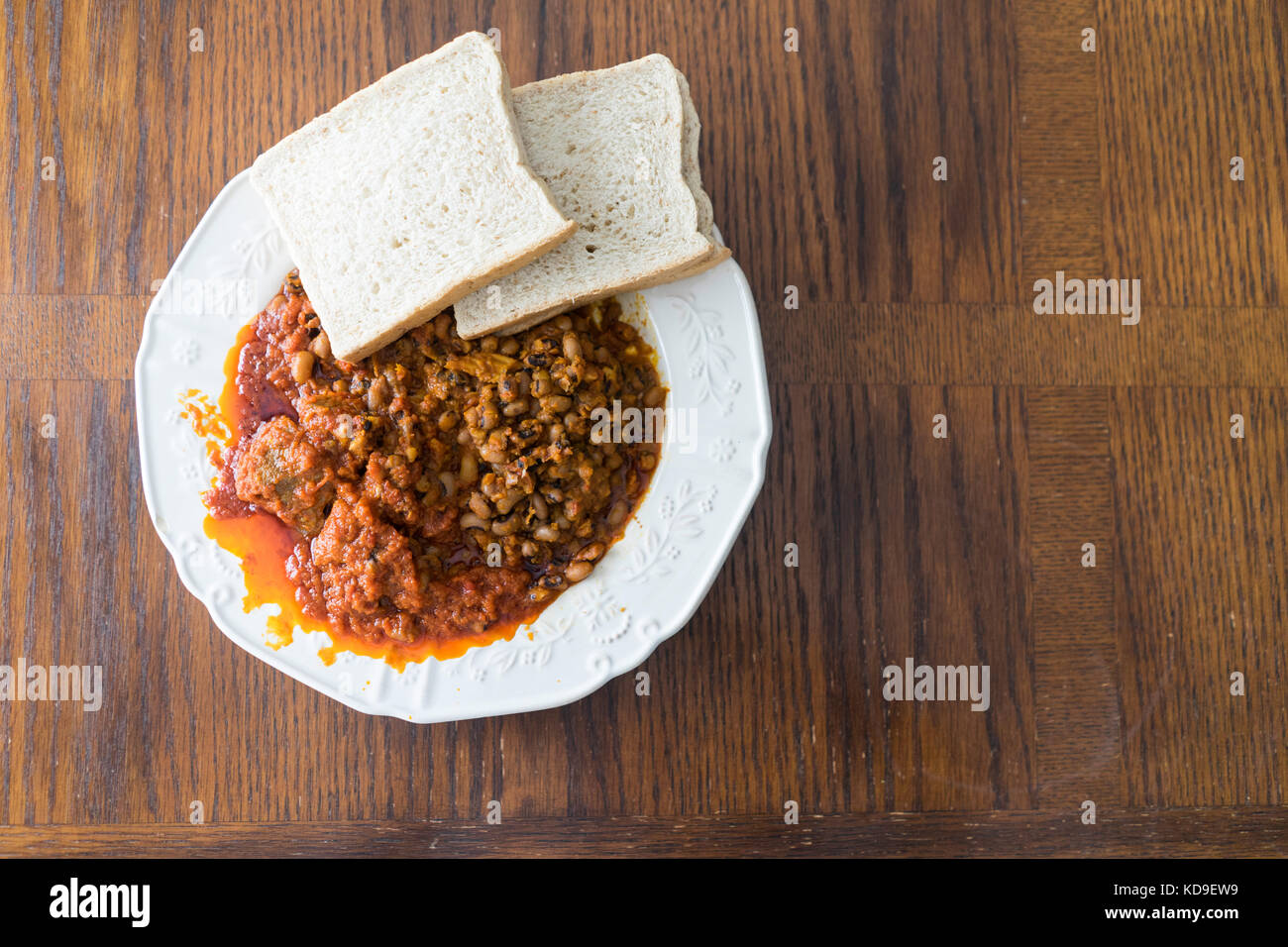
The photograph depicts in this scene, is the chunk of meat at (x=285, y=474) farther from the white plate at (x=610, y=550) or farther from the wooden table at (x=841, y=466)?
the wooden table at (x=841, y=466)

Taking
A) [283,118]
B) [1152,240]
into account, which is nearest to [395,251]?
[283,118]

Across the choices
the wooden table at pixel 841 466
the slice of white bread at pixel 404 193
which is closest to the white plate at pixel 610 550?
the slice of white bread at pixel 404 193

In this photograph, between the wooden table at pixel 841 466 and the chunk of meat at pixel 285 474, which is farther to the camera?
the wooden table at pixel 841 466

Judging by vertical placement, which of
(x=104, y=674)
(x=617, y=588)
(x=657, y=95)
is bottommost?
(x=104, y=674)

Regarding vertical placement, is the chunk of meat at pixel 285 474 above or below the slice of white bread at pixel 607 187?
below

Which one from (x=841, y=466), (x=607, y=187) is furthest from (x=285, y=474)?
(x=841, y=466)

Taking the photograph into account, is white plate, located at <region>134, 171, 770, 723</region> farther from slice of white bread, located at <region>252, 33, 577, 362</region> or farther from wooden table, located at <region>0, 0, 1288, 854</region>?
wooden table, located at <region>0, 0, 1288, 854</region>

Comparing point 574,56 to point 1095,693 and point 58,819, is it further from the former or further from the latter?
point 58,819
